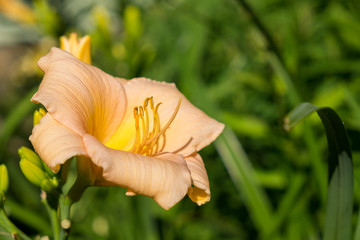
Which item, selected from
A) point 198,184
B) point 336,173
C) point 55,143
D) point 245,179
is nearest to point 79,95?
point 55,143

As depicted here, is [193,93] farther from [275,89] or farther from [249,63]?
[249,63]

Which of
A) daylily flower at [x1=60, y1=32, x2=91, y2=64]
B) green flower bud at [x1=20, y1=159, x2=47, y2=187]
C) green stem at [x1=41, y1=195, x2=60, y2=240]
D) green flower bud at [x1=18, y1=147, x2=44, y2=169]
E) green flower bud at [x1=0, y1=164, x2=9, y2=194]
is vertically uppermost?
daylily flower at [x1=60, y1=32, x2=91, y2=64]

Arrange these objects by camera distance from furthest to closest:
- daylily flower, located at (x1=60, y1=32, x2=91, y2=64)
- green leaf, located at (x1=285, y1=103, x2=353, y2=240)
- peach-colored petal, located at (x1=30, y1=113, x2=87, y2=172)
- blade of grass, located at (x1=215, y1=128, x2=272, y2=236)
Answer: blade of grass, located at (x1=215, y1=128, x2=272, y2=236) < daylily flower, located at (x1=60, y1=32, x2=91, y2=64) < green leaf, located at (x1=285, y1=103, x2=353, y2=240) < peach-colored petal, located at (x1=30, y1=113, x2=87, y2=172)

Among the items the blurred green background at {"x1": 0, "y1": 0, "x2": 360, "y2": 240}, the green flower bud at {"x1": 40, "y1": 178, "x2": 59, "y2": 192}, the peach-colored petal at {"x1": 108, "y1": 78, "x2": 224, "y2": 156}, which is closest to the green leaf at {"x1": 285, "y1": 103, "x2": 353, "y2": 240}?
the peach-colored petal at {"x1": 108, "y1": 78, "x2": 224, "y2": 156}

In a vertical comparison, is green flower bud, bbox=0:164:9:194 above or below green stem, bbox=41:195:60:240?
above

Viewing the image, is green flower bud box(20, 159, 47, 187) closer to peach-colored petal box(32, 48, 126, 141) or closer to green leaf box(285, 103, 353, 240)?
peach-colored petal box(32, 48, 126, 141)

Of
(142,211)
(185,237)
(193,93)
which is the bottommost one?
(185,237)

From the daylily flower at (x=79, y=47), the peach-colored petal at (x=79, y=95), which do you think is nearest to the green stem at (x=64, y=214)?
the peach-colored petal at (x=79, y=95)

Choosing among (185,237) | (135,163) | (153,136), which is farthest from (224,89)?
(135,163)
